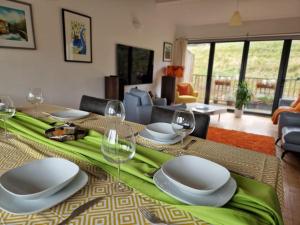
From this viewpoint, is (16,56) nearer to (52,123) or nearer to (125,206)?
(52,123)

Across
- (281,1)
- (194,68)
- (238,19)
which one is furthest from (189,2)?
(194,68)

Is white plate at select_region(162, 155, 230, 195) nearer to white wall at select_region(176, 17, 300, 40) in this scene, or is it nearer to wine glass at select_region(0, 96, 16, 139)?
wine glass at select_region(0, 96, 16, 139)

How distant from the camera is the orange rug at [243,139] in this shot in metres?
3.02

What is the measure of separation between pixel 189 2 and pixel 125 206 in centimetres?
443

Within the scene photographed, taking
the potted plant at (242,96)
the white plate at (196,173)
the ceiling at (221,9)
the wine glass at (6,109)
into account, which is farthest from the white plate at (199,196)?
the potted plant at (242,96)

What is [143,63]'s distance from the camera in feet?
15.1

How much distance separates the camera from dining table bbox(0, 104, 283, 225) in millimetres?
496

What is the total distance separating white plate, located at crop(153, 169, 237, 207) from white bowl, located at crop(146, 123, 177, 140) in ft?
1.19

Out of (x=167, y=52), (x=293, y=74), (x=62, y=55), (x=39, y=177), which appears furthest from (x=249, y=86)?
(x=39, y=177)

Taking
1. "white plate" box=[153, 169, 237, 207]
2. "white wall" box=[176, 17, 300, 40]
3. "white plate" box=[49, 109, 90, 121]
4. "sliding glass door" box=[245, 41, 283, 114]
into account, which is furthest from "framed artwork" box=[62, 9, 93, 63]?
"sliding glass door" box=[245, 41, 283, 114]

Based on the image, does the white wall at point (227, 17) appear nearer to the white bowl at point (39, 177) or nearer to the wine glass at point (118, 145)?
the wine glass at point (118, 145)

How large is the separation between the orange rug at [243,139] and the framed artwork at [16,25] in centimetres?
298

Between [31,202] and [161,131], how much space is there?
0.70 metres

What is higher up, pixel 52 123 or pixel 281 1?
pixel 281 1
